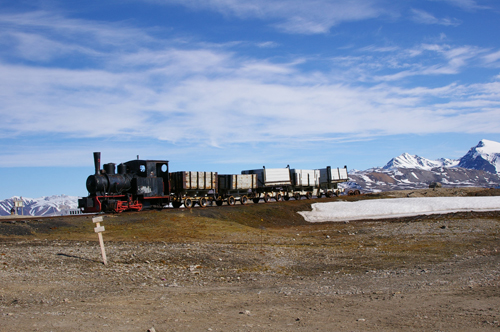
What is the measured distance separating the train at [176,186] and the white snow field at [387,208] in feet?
24.6

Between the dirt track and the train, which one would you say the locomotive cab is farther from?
the dirt track

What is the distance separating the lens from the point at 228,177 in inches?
1738

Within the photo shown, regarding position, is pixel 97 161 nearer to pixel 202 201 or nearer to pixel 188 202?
pixel 188 202

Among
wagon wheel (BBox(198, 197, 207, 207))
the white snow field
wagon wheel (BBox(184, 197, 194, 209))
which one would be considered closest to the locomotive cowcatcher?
wagon wheel (BBox(184, 197, 194, 209))

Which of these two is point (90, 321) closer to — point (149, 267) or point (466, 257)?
point (149, 267)

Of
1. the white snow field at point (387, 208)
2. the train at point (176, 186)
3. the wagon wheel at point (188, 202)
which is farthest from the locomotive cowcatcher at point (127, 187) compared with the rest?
the white snow field at point (387, 208)

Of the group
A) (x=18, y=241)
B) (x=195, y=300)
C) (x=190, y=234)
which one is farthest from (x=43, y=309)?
(x=190, y=234)

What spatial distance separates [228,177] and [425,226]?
2050 cm

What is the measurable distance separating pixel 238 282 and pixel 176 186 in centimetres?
2670

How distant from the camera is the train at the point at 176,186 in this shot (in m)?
29.9

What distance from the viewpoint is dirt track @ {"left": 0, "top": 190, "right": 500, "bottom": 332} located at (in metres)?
8.27

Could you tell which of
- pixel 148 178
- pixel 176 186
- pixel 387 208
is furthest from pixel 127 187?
pixel 387 208

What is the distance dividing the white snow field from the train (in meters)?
7.49

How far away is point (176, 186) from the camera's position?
38.6m
